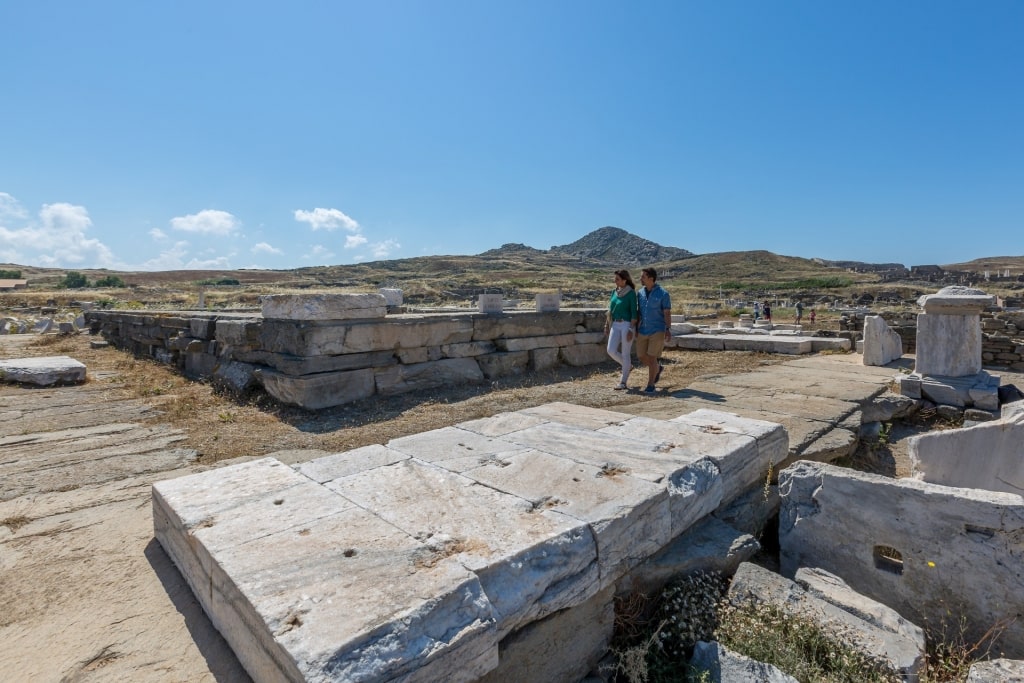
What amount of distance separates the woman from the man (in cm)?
11

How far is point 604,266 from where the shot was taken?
9281 centimetres

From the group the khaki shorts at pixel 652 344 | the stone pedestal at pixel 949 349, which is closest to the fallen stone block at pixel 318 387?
the khaki shorts at pixel 652 344

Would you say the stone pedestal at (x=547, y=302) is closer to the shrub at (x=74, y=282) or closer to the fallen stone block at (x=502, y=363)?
the fallen stone block at (x=502, y=363)

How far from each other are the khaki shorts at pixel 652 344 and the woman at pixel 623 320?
131 millimetres

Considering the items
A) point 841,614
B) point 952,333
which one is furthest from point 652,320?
point 952,333

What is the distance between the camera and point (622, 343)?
6.81m

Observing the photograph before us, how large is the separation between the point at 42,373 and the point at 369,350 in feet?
16.2

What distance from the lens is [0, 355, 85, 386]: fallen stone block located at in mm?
7441

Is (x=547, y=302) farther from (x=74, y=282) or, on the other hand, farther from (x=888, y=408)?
(x=74, y=282)

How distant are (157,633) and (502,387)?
5.34 metres

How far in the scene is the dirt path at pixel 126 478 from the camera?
203cm

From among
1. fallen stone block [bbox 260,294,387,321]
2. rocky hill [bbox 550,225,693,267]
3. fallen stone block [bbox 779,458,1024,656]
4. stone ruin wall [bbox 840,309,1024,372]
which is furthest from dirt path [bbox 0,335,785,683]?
rocky hill [bbox 550,225,693,267]

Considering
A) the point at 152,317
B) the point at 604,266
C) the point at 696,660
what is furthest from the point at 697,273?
the point at 696,660

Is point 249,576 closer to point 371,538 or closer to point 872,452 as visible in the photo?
point 371,538
